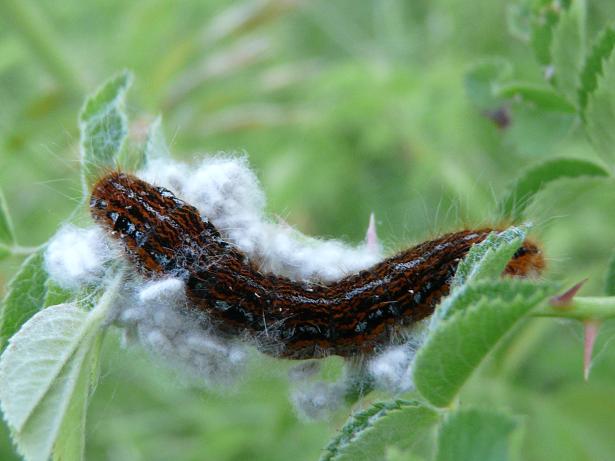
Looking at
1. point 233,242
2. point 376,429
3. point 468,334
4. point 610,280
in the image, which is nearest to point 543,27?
point 610,280

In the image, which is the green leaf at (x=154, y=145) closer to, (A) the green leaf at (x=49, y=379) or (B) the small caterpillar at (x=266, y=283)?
(B) the small caterpillar at (x=266, y=283)

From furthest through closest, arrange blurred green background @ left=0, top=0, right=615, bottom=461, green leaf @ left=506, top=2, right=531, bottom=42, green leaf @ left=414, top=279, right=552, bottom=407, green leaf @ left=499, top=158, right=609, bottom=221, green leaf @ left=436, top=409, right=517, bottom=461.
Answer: blurred green background @ left=0, top=0, right=615, bottom=461
green leaf @ left=506, top=2, right=531, bottom=42
green leaf @ left=499, top=158, right=609, bottom=221
green leaf @ left=414, top=279, right=552, bottom=407
green leaf @ left=436, top=409, right=517, bottom=461

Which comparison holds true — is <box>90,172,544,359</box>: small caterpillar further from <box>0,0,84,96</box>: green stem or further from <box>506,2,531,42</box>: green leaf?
<box>0,0,84,96</box>: green stem

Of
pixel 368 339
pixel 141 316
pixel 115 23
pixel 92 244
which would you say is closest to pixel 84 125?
pixel 92 244

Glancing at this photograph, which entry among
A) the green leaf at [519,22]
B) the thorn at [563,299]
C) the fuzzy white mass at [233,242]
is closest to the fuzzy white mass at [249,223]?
the fuzzy white mass at [233,242]

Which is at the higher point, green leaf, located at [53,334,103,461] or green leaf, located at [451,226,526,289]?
green leaf, located at [53,334,103,461]

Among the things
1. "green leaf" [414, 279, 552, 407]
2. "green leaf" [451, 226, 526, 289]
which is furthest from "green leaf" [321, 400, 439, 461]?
"green leaf" [451, 226, 526, 289]

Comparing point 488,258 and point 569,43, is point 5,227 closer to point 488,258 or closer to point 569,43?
point 488,258
